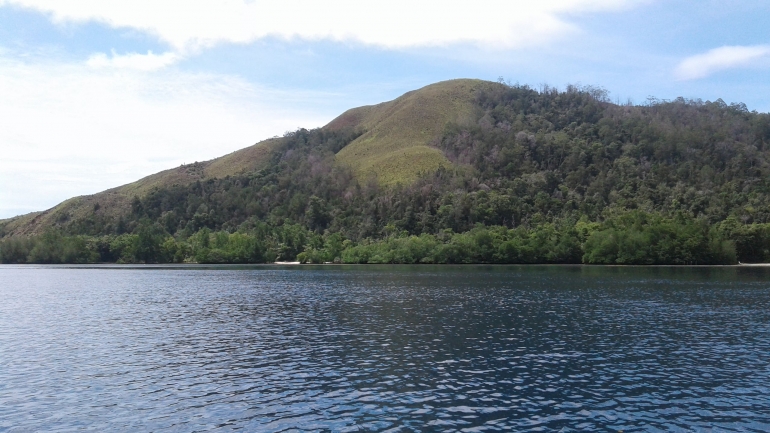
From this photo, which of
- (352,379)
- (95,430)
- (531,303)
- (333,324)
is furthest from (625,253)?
(95,430)

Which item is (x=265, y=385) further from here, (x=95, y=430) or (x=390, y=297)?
(x=390, y=297)

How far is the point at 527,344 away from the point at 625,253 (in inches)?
6133

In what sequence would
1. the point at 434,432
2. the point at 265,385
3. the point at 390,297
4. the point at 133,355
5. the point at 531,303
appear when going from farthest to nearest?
1. the point at 390,297
2. the point at 531,303
3. the point at 133,355
4. the point at 265,385
5. the point at 434,432

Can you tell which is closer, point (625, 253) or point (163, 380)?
point (163, 380)

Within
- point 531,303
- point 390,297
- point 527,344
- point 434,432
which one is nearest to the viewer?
point 434,432

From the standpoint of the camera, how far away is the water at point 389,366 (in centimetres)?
3036

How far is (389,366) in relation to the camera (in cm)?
4203

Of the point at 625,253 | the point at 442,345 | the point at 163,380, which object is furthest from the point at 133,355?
the point at 625,253

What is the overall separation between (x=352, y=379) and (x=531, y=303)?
4792 cm

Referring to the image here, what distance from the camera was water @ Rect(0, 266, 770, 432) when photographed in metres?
30.4

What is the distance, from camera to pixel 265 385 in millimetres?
37219

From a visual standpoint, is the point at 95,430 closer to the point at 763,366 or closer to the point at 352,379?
the point at 352,379

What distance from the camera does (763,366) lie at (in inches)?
1635

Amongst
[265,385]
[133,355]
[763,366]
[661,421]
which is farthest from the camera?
[133,355]
